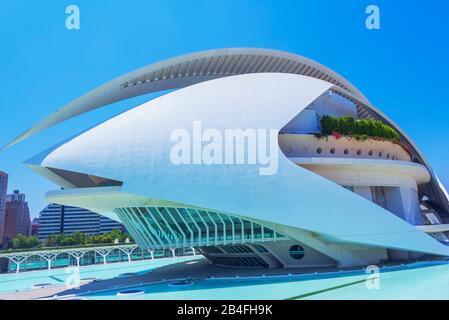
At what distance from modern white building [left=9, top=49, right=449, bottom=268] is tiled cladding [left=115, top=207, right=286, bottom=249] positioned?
0.05 meters

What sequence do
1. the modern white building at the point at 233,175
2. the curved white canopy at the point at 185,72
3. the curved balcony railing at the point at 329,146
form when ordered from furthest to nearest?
the curved balcony railing at the point at 329,146
the curved white canopy at the point at 185,72
the modern white building at the point at 233,175

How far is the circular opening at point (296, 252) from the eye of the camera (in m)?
Result: 18.7

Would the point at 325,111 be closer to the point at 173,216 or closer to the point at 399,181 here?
the point at 399,181

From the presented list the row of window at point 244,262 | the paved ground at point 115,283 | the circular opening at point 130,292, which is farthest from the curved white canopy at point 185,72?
the row of window at point 244,262

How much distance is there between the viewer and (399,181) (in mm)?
22453

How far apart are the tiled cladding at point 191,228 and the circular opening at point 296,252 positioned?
72.4 inches

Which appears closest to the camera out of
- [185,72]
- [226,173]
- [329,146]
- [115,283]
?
[226,173]

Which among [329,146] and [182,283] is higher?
[329,146]

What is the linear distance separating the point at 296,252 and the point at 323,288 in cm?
576

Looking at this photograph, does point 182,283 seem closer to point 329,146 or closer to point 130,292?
point 130,292

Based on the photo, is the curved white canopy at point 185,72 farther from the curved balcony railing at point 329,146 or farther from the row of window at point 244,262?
the row of window at point 244,262

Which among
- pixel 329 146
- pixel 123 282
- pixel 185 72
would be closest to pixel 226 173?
pixel 123 282

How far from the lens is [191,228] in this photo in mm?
17156

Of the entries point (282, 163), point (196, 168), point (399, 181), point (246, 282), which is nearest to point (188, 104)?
point (196, 168)
